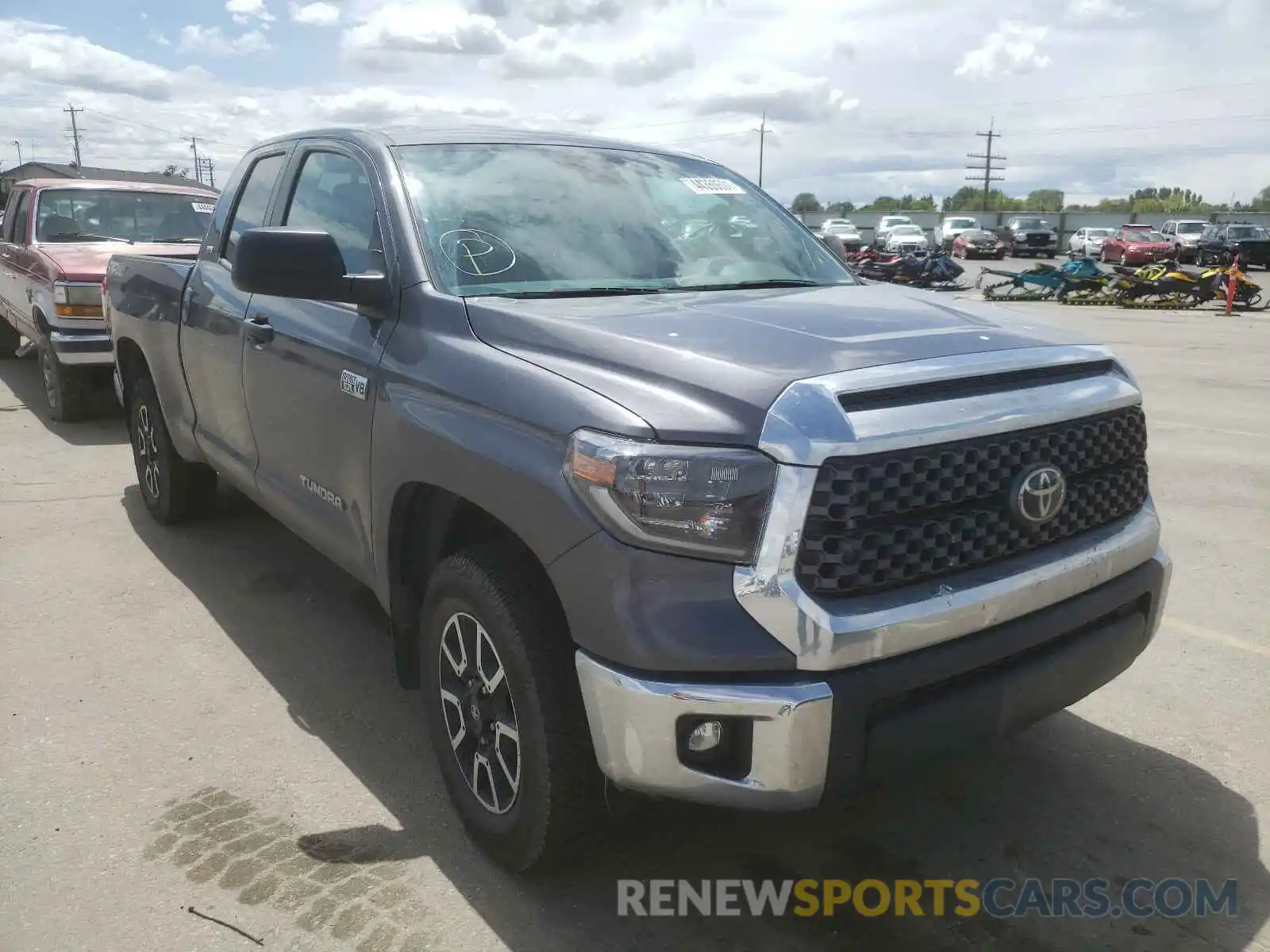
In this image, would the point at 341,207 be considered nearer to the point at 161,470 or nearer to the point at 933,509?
the point at 933,509

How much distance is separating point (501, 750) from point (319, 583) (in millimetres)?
2576

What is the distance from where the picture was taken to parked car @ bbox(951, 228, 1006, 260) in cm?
3962

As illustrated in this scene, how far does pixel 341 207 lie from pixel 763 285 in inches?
56.3

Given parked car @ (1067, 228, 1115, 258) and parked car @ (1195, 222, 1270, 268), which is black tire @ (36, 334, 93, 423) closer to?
parked car @ (1195, 222, 1270, 268)

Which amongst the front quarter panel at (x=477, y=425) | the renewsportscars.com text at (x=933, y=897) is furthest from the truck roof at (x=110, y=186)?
the renewsportscars.com text at (x=933, y=897)

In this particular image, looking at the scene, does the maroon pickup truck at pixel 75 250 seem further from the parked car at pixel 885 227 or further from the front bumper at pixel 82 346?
the parked car at pixel 885 227

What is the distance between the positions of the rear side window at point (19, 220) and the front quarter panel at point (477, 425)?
25.3 feet

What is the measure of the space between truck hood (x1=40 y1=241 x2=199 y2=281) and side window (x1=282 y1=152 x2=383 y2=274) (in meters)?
4.59

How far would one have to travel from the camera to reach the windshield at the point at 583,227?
10.2 ft

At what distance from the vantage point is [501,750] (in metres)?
2.61

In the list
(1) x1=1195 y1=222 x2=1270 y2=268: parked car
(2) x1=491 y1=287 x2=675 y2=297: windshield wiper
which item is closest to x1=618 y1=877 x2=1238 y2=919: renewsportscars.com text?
(2) x1=491 y1=287 x2=675 y2=297: windshield wiper

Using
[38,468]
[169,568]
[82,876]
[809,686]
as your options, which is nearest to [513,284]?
[809,686]

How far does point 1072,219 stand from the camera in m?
52.1

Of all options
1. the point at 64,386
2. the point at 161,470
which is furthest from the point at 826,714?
the point at 64,386
